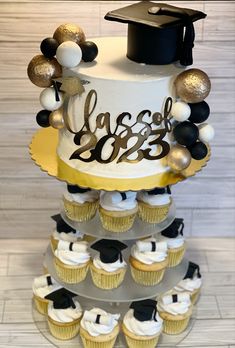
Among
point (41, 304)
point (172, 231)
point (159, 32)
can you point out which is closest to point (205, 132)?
point (159, 32)

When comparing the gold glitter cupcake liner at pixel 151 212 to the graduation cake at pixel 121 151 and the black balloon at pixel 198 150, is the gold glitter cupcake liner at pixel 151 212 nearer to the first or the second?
the graduation cake at pixel 121 151

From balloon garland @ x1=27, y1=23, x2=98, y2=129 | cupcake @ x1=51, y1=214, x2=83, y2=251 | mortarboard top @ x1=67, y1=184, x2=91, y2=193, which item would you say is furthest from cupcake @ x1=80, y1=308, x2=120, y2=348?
balloon garland @ x1=27, y1=23, x2=98, y2=129

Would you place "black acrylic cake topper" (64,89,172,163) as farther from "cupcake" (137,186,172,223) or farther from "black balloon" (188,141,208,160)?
"cupcake" (137,186,172,223)

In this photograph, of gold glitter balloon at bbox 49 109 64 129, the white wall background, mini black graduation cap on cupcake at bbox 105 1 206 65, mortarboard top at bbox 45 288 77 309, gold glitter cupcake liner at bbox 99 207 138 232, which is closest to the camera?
mini black graduation cap on cupcake at bbox 105 1 206 65

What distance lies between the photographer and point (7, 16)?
1911 mm

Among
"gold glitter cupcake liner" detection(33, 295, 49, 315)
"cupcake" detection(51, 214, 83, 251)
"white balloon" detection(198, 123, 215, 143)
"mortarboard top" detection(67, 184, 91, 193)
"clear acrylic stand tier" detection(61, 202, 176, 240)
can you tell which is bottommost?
"gold glitter cupcake liner" detection(33, 295, 49, 315)

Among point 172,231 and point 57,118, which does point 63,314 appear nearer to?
point 172,231

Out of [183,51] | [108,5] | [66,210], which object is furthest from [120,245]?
[108,5]

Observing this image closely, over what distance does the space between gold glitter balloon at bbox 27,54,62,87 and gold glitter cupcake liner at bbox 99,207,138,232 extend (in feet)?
1.26

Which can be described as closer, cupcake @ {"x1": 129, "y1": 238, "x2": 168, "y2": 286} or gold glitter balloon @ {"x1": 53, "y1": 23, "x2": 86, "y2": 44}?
gold glitter balloon @ {"x1": 53, "y1": 23, "x2": 86, "y2": 44}

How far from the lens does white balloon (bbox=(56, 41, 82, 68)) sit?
4.89 feet

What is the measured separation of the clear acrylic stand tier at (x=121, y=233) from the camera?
5.61 ft

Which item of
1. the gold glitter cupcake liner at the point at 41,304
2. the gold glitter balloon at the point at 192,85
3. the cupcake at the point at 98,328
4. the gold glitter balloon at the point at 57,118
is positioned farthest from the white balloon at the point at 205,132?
the gold glitter cupcake liner at the point at 41,304

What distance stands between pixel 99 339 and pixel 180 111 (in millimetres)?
688
